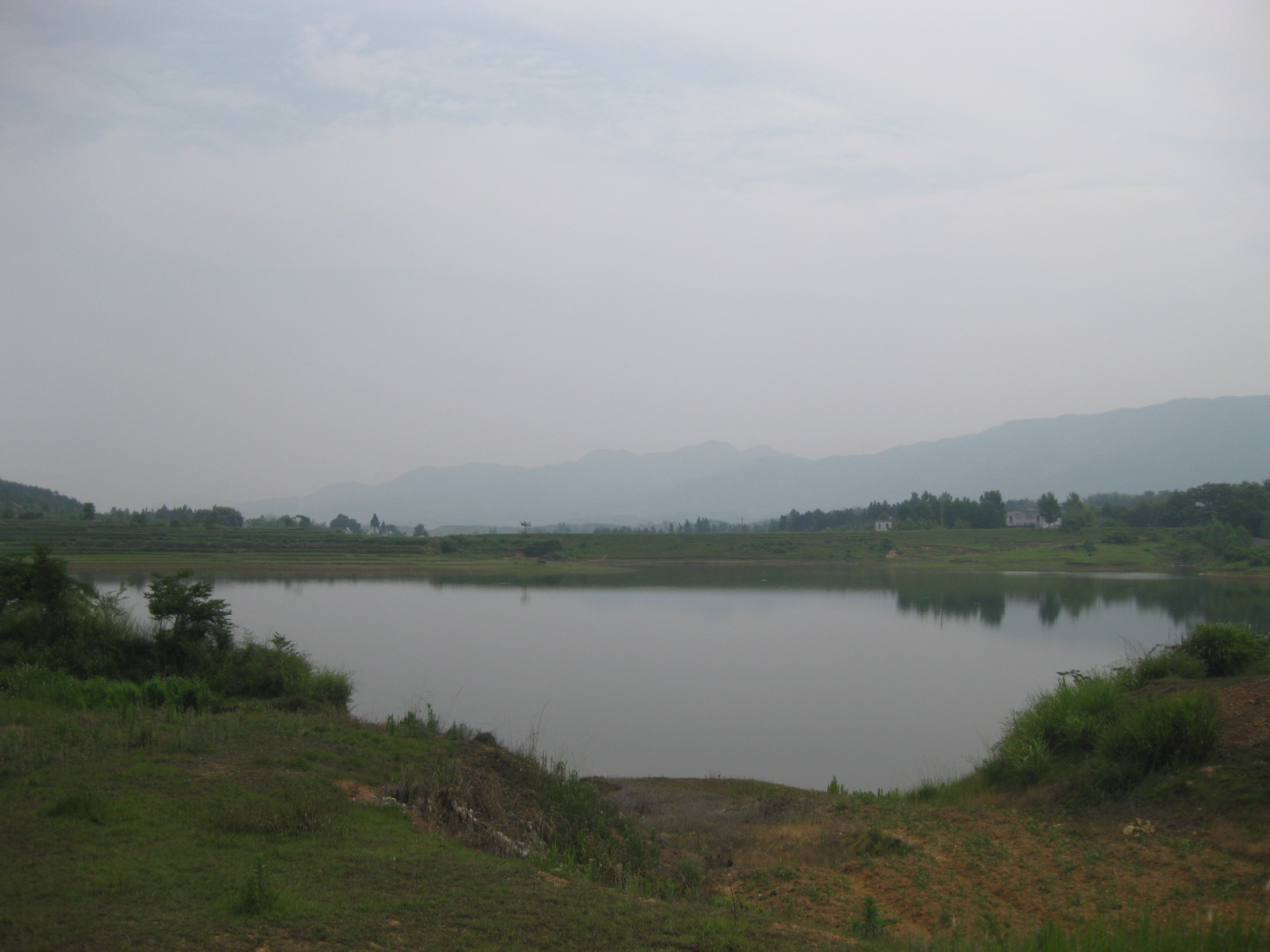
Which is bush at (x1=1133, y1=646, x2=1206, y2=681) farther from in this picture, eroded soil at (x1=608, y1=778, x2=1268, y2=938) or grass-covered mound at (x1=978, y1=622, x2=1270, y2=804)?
eroded soil at (x1=608, y1=778, x2=1268, y2=938)

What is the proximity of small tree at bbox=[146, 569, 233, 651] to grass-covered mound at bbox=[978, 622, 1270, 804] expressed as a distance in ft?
38.9

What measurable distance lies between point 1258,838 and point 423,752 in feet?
27.2

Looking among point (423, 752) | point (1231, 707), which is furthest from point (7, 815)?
point (1231, 707)

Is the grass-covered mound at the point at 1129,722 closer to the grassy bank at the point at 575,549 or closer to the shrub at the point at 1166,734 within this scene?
the shrub at the point at 1166,734

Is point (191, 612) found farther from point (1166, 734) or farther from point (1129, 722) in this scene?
point (1166, 734)

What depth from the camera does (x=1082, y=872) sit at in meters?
7.17

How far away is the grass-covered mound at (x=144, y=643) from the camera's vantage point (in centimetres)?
1234

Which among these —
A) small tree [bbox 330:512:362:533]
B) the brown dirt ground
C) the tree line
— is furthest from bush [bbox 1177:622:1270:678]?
small tree [bbox 330:512:362:533]

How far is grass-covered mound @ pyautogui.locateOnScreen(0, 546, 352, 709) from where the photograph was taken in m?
12.3

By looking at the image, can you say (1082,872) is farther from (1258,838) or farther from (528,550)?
(528,550)

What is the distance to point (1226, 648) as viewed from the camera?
1106cm

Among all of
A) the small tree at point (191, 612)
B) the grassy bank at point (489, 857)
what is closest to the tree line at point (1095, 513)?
the grassy bank at point (489, 857)

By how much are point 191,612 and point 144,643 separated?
83cm

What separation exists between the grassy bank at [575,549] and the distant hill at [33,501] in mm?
17786
